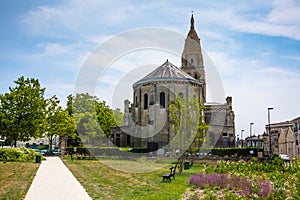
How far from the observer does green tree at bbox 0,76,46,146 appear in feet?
124

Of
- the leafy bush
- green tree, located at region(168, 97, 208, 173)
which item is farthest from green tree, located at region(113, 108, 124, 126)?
green tree, located at region(168, 97, 208, 173)

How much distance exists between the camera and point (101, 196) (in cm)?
1378

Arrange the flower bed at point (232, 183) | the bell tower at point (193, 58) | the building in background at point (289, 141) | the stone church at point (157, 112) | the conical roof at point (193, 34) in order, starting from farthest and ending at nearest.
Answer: the conical roof at point (193, 34) < the bell tower at point (193, 58) < the stone church at point (157, 112) < the building in background at point (289, 141) < the flower bed at point (232, 183)

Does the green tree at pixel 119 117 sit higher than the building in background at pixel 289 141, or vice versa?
the green tree at pixel 119 117

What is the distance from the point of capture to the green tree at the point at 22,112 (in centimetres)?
3769

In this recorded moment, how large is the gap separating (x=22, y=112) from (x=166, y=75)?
25156 mm

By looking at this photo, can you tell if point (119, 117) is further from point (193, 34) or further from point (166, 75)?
point (166, 75)

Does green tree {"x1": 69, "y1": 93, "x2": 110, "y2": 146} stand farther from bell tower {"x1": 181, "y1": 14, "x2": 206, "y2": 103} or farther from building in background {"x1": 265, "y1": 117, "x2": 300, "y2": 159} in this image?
building in background {"x1": 265, "y1": 117, "x2": 300, "y2": 159}

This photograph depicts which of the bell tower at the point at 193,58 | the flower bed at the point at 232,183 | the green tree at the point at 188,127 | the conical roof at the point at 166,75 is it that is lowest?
the flower bed at the point at 232,183

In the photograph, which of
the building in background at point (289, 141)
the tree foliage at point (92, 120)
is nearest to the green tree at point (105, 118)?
Result: the tree foliage at point (92, 120)

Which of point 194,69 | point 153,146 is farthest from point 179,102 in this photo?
point 194,69

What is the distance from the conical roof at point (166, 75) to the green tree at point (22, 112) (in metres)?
20.5

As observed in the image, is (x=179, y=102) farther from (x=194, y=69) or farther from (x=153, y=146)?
(x=194, y=69)

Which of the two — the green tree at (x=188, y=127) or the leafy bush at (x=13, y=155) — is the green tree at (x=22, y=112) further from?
the green tree at (x=188, y=127)
